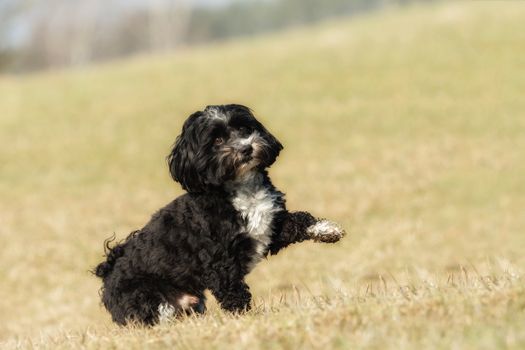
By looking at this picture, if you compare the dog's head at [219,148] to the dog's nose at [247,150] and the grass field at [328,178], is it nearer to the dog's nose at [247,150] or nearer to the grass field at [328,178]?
the dog's nose at [247,150]

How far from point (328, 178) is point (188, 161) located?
45.9ft

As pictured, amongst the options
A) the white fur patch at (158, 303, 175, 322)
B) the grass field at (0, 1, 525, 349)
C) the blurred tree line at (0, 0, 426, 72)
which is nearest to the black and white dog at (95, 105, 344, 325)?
the white fur patch at (158, 303, 175, 322)

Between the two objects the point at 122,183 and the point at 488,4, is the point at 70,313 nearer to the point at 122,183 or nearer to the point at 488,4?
the point at 122,183

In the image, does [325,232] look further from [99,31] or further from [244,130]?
[99,31]

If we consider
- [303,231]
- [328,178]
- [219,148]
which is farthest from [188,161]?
[328,178]

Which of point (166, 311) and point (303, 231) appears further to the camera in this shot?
point (166, 311)

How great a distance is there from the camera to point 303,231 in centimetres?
641

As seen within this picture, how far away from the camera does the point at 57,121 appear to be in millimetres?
29562

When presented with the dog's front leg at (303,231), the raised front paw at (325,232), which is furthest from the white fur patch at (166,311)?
the raised front paw at (325,232)

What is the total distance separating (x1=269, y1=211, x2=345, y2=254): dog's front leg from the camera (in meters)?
6.37

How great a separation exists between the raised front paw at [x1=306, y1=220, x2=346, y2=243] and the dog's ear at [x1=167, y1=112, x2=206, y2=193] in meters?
0.90

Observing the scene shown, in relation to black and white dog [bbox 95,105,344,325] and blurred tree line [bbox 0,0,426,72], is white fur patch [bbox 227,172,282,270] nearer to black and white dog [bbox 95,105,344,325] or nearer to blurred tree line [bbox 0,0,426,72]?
black and white dog [bbox 95,105,344,325]

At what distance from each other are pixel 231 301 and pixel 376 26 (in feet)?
111

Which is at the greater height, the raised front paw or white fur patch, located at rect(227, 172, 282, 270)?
white fur patch, located at rect(227, 172, 282, 270)
